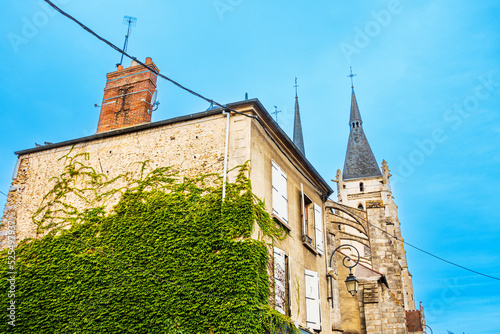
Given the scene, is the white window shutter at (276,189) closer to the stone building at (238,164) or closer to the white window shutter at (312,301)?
the stone building at (238,164)

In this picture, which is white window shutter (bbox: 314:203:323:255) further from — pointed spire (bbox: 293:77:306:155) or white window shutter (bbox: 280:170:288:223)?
pointed spire (bbox: 293:77:306:155)

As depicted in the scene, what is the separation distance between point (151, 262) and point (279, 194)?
3.23 meters

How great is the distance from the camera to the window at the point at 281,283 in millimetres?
9242

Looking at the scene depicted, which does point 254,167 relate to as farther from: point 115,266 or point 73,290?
point 73,290

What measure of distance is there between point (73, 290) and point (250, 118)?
5.22m

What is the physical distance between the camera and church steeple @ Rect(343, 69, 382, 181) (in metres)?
52.0

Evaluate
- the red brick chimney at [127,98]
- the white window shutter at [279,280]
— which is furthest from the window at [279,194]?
the red brick chimney at [127,98]

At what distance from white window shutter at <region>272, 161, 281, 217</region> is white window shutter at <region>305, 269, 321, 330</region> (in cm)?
195

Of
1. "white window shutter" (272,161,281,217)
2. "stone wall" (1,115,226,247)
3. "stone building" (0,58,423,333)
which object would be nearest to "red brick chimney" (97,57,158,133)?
"stone building" (0,58,423,333)

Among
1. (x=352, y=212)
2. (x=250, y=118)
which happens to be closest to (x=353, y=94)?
(x=352, y=212)

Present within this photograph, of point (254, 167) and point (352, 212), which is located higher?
point (352, 212)

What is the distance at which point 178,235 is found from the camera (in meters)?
9.22

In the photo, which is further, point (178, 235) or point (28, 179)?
point (28, 179)

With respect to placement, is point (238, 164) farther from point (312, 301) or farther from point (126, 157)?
point (312, 301)
